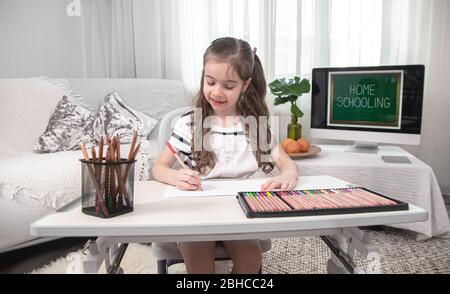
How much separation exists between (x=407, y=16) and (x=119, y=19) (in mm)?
1945

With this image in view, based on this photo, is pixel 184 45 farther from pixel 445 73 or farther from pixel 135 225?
pixel 135 225

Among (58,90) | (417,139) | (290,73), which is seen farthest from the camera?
(290,73)

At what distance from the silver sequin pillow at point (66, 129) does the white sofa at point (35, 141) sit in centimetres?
5

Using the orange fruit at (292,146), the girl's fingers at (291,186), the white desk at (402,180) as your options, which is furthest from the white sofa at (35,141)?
the white desk at (402,180)

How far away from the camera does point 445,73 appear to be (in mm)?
2264

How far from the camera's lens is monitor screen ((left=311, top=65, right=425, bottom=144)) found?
1760 mm

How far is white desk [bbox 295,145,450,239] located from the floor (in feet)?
3.71

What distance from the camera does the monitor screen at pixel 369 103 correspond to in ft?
5.77

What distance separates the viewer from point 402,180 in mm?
1628

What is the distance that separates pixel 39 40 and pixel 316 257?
6.80 ft

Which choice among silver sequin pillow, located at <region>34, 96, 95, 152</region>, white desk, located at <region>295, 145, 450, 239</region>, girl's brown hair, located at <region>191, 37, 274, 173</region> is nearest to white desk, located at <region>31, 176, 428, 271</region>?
girl's brown hair, located at <region>191, 37, 274, 173</region>
